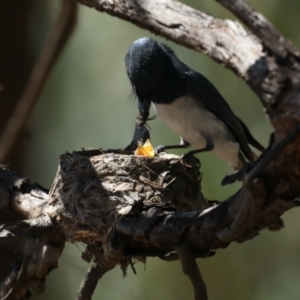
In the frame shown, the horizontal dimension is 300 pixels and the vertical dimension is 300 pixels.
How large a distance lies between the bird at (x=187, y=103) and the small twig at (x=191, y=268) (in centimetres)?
126

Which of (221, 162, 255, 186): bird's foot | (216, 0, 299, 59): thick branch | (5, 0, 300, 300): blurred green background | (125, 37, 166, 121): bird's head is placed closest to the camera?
(216, 0, 299, 59): thick branch

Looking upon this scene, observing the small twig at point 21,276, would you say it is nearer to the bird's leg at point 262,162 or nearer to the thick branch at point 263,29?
the bird's leg at point 262,162

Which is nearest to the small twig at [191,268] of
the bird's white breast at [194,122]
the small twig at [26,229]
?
the small twig at [26,229]

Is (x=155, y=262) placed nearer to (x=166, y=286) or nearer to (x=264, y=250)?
(x=166, y=286)

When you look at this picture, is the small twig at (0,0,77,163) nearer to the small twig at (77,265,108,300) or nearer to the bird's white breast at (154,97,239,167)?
the bird's white breast at (154,97,239,167)

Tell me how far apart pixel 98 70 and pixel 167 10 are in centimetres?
573

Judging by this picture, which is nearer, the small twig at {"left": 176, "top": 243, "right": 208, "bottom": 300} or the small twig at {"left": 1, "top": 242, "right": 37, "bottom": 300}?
the small twig at {"left": 176, "top": 243, "right": 208, "bottom": 300}

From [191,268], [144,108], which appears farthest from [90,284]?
[144,108]

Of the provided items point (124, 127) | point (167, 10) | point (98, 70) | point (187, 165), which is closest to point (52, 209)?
point (187, 165)

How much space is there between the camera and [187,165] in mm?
3004

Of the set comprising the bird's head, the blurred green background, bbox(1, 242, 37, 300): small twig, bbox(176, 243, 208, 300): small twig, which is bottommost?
the blurred green background

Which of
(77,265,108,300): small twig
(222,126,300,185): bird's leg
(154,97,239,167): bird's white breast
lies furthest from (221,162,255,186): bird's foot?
(154,97,239,167): bird's white breast

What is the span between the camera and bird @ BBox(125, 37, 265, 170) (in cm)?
314

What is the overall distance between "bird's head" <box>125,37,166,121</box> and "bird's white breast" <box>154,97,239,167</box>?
21 centimetres
